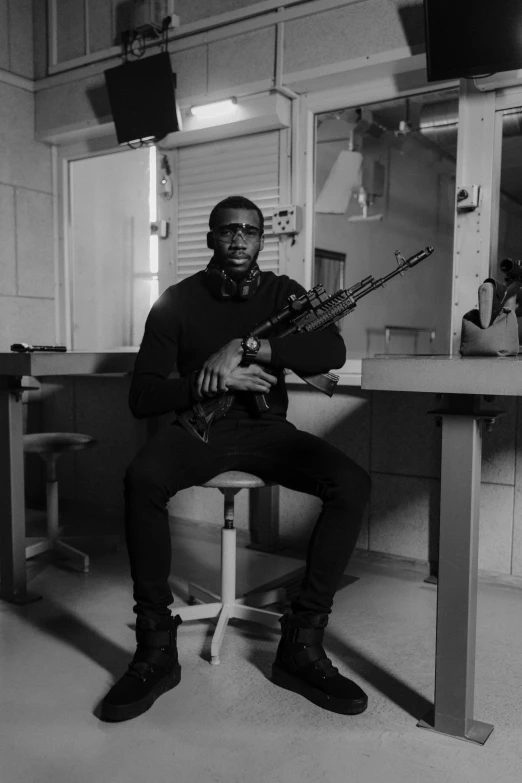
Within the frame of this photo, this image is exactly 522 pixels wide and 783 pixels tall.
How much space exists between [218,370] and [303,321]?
302mm

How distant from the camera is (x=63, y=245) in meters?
3.94

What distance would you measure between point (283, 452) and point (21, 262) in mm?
2425

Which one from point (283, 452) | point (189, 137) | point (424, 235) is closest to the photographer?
point (283, 452)

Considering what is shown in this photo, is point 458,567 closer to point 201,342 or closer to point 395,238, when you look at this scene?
point 201,342

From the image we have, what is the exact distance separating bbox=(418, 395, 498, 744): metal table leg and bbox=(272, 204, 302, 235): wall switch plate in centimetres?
168

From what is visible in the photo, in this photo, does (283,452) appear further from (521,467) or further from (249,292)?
(521,467)

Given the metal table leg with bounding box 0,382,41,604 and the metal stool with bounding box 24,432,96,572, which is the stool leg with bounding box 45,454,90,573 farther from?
the metal table leg with bounding box 0,382,41,604

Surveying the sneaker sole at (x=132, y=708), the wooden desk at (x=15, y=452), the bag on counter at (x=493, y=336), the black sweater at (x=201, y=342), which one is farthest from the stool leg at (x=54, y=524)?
the bag on counter at (x=493, y=336)

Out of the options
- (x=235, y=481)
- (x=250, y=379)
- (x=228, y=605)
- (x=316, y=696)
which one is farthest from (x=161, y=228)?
(x=316, y=696)

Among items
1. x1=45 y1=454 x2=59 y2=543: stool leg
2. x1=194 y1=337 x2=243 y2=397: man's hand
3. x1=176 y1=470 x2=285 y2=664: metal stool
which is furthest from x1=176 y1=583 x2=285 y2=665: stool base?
x1=45 y1=454 x2=59 y2=543: stool leg

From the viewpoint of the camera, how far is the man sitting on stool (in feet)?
5.71

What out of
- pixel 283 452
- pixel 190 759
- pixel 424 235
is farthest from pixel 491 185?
pixel 424 235

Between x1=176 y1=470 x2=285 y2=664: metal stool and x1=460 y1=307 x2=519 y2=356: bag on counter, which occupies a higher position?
x1=460 y1=307 x2=519 y2=356: bag on counter

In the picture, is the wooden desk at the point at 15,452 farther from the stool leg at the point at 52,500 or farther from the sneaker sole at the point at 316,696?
the sneaker sole at the point at 316,696
